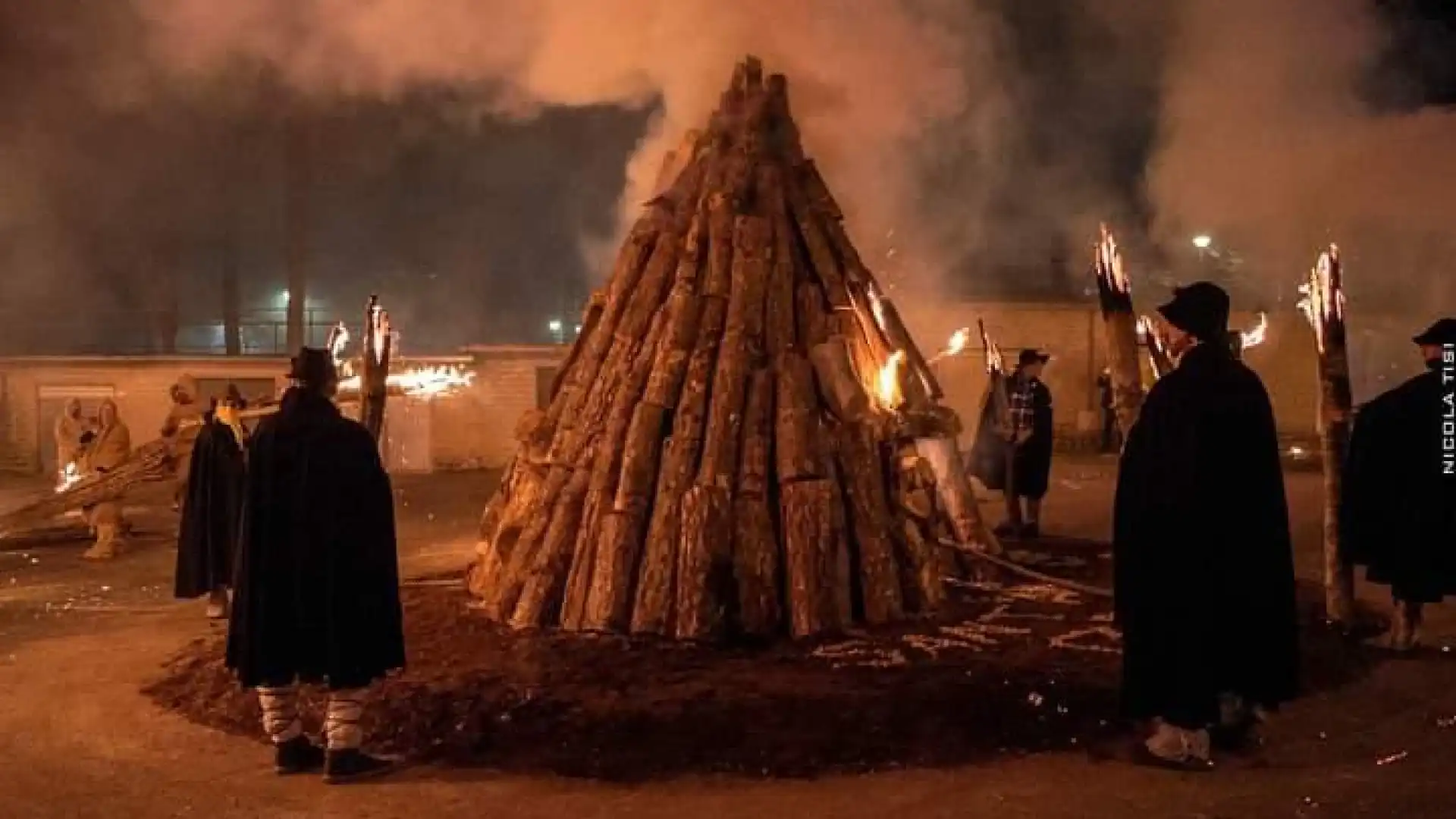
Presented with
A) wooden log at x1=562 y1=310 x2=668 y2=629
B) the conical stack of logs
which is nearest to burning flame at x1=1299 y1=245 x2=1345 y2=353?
the conical stack of logs

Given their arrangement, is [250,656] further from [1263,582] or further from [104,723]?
[1263,582]

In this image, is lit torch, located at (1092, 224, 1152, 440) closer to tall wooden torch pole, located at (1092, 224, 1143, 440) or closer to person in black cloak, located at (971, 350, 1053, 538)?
tall wooden torch pole, located at (1092, 224, 1143, 440)

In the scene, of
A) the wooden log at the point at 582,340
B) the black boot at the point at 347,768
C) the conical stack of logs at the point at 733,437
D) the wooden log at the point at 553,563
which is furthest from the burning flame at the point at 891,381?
the black boot at the point at 347,768

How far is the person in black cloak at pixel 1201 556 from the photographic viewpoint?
527 centimetres

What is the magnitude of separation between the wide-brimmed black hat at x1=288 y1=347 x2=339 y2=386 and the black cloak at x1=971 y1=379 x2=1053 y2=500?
7.58 m

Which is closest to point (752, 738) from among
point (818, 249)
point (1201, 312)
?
point (1201, 312)

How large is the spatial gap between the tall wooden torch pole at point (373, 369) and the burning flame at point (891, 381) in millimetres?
3211

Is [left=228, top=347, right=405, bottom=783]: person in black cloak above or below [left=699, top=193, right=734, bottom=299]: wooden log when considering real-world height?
below

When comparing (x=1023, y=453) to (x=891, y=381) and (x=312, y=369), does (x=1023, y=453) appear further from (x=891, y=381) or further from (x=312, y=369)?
(x=312, y=369)

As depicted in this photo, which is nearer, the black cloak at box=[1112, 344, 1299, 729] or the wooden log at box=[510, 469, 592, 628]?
the black cloak at box=[1112, 344, 1299, 729]

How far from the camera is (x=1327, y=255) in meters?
7.69

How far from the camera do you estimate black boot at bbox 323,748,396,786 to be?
17.5 ft

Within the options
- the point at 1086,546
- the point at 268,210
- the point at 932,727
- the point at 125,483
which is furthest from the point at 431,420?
the point at 932,727

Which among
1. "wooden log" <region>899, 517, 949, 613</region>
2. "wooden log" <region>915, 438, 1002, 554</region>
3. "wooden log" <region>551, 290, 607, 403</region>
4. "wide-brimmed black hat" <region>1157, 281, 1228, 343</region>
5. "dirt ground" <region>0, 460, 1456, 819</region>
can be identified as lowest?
"dirt ground" <region>0, 460, 1456, 819</region>
